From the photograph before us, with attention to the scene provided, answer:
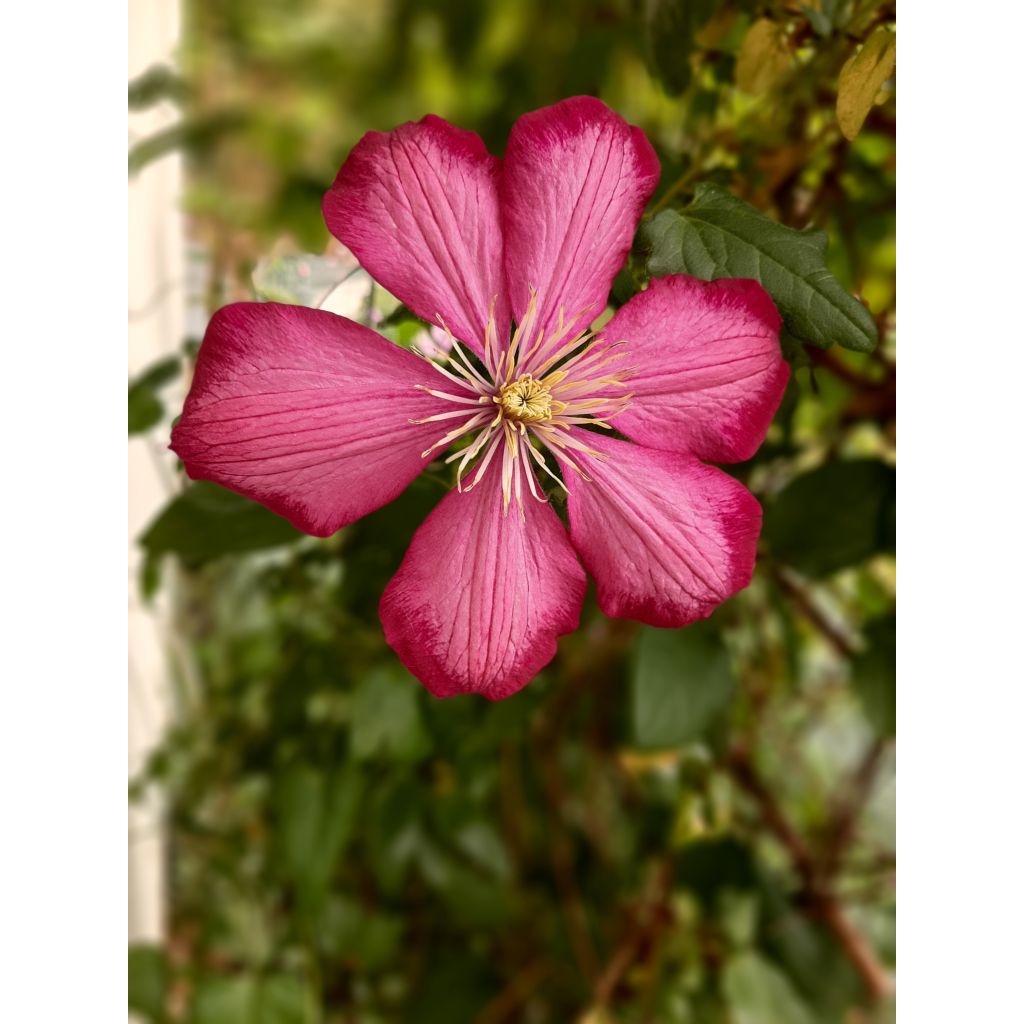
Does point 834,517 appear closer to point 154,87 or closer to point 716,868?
point 716,868

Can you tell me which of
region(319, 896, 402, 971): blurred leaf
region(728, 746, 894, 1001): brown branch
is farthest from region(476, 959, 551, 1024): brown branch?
region(728, 746, 894, 1001): brown branch

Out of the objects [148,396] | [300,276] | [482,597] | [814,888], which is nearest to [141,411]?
[148,396]

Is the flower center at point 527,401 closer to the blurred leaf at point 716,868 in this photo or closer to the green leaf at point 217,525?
the green leaf at point 217,525

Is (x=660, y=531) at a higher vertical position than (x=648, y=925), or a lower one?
higher

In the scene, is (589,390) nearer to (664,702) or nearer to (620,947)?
(664,702)
